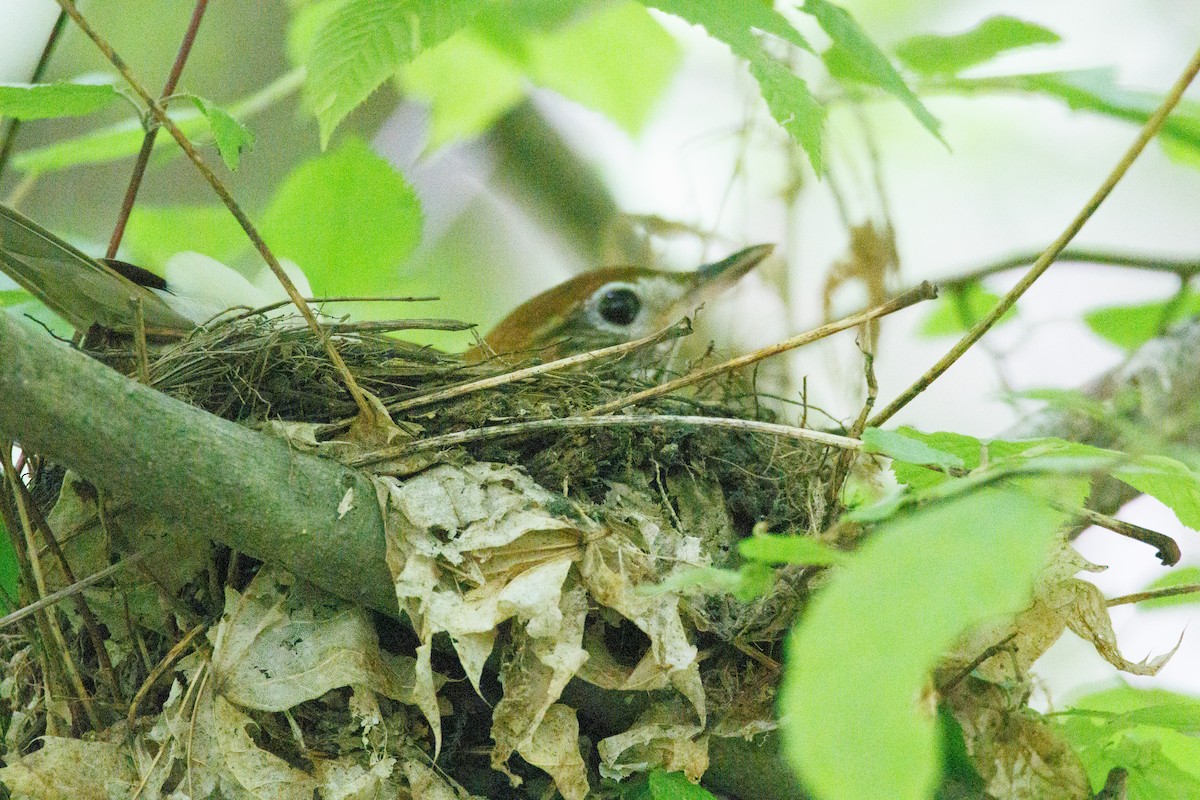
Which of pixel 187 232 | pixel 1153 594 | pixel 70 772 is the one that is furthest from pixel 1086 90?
pixel 187 232

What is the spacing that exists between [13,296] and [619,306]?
4.23 ft

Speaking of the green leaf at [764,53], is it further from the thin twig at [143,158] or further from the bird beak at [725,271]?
the bird beak at [725,271]

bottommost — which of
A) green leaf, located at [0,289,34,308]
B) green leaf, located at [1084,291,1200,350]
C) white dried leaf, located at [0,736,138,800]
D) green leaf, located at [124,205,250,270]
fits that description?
green leaf, located at [1084,291,1200,350]

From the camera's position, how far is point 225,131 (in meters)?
1.23

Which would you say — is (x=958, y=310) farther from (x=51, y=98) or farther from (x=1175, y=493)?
(x=51, y=98)

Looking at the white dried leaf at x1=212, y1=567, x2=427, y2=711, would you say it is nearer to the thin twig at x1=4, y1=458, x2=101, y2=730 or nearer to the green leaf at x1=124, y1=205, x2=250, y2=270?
the thin twig at x1=4, y1=458, x2=101, y2=730

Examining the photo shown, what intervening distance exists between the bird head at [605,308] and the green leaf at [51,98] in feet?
3.96

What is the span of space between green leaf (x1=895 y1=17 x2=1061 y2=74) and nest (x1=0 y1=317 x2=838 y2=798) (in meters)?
0.93

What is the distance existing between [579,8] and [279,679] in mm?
1979

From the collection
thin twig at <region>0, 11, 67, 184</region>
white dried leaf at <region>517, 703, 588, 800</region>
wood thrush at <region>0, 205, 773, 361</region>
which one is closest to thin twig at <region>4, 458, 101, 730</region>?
wood thrush at <region>0, 205, 773, 361</region>

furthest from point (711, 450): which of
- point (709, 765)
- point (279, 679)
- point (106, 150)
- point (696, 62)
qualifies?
point (696, 62)

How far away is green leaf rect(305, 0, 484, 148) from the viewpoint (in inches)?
49.6

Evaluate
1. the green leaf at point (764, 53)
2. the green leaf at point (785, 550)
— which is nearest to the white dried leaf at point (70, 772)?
the green leaf at point (785, 550)

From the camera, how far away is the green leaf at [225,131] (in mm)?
1205
